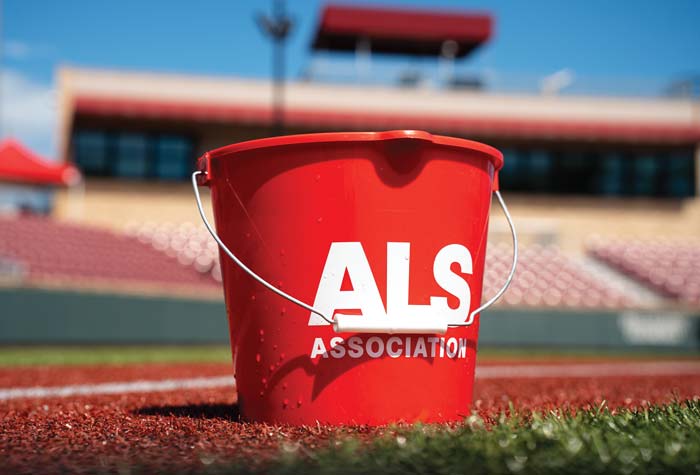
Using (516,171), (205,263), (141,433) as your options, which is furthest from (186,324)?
(516,171)

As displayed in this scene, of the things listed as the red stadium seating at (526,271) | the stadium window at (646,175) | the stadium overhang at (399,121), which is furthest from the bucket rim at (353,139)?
the stadium window at (646,175)

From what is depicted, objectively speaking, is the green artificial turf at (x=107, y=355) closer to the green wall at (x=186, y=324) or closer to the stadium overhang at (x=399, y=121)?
the green wall at (x=186, y=324)

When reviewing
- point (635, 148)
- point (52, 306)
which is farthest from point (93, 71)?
point (635, 148)

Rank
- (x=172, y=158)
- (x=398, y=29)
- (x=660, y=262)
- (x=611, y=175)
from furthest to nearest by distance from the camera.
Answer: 1. (x=398, y=29)
2. (x=611, y=175)
3. (x=172, y=158)
4. (x=660, y=262)

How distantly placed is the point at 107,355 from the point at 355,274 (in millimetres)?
8855

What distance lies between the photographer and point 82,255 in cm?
1549

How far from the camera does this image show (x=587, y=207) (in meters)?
23.7

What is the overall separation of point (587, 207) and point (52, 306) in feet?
54.4

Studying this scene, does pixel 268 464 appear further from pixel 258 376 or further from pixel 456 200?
pixel 456 200

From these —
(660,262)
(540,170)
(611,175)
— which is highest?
(540,170)

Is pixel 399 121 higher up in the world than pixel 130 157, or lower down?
higher up

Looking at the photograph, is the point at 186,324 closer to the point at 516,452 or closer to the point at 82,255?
the point at 82,255

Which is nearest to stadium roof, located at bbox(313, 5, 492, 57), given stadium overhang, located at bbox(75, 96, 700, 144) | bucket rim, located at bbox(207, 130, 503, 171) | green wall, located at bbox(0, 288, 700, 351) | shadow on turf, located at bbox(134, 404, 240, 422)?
stadium overhang, located at bbox(75, 96, 700, 144)

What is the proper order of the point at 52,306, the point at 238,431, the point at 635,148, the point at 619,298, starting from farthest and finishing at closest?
1. the point at 635,148
2. the point at 619,298
3. the point at 52,306
4. the point at 238,431
